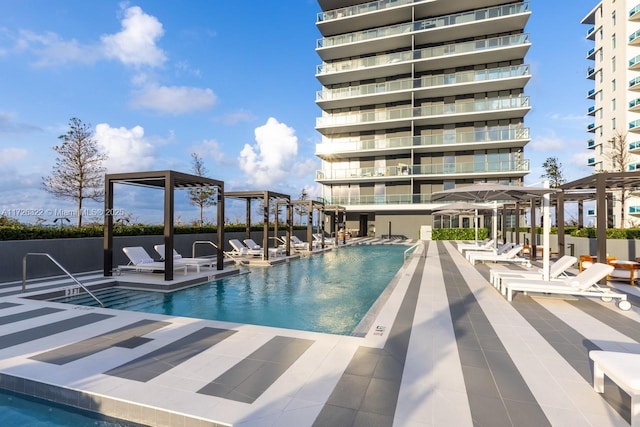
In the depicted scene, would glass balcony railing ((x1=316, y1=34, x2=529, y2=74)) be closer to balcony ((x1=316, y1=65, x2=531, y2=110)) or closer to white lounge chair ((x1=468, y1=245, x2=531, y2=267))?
balcony ((x1=316, y1=65, x2=531, y2=110))

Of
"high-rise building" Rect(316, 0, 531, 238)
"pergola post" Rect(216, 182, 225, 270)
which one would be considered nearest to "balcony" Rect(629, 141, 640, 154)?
"high-rise building" Rect(316, 0, 531, 238)

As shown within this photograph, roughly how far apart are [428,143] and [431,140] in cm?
37

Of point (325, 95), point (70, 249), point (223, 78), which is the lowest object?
point (70, 249)

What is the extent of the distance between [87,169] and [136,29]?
8.36 metres

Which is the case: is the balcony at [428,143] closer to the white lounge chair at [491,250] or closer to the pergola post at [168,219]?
the white lounge chair at [491,250]

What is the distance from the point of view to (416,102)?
100ft

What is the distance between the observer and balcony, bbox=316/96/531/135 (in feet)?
87.9

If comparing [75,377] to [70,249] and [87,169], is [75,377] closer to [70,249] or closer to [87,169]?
[70,249]

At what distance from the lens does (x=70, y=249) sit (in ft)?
32.5

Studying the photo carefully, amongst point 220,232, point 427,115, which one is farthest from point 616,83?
point 220,232

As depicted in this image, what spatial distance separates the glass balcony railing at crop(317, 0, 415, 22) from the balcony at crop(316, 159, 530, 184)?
622 inches

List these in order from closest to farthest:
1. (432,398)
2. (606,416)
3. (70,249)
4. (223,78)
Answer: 1. (606,416)
2. (432,398)
3. (70,249)
4. (223,78)

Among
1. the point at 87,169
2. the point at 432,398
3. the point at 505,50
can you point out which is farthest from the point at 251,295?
the point at 505,50

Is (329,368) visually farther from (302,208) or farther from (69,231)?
(302,208)
